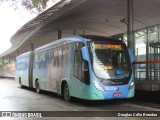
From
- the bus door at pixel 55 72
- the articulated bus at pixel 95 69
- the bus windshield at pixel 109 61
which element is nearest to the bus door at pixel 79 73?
the articulated bus at pixel 95 69

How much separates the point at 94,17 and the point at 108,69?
7708mm

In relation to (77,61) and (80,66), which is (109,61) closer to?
(80,66)

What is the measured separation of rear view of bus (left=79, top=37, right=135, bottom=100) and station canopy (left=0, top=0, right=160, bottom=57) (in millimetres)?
3581

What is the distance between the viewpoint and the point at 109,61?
1295 centimetres

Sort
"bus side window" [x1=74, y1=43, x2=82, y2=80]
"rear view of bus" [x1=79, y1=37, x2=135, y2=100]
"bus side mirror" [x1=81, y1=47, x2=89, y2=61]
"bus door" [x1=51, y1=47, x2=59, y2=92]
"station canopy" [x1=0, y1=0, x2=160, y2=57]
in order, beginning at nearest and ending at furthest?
"rear view of bus" [x1=79, y1=37, x2=135, y2=100] < "bus side mirror" [x1=81, y1=47, x2=89, y2=61] < "bus side window" [x1=74, y1=43, x2=82, y2=80] < "bus door" [x1=51, y1=47, x2=59, y2=92] < "station canopy" [x1=0, y1=0, x2=160, y2=57]

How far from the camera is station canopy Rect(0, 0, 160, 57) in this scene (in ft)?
56.0

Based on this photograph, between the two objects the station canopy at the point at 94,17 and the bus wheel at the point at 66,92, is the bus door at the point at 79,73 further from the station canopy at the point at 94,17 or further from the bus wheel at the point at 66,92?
the station canopy at the point at 94,17

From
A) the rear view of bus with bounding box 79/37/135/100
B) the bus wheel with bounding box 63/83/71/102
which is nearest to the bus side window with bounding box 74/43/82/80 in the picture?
the rear view of bus with bounding box 79/37/135/100

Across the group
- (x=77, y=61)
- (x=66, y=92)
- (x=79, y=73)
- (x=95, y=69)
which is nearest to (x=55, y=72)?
(x=66, y=92)

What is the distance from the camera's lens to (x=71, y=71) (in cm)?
1405

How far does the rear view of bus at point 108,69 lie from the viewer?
488 inches

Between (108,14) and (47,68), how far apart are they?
15.7 ft

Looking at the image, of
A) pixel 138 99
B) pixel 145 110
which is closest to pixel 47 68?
pixel 138 99

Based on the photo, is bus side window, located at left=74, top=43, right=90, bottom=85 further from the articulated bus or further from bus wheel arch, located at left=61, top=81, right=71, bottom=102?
bus wheel arch, located at left=61, top=81, right=71, bottom=102
